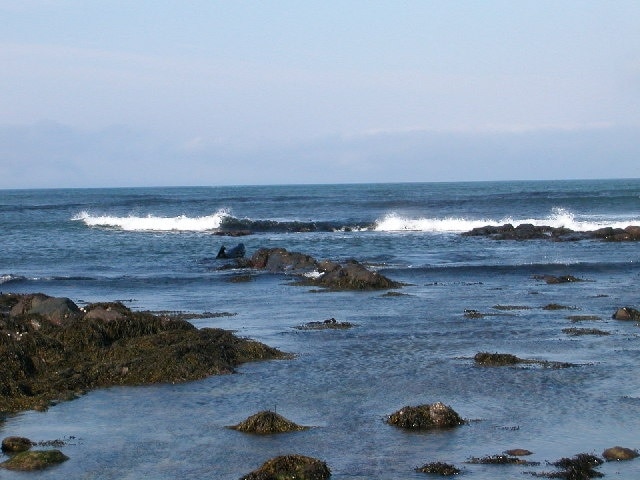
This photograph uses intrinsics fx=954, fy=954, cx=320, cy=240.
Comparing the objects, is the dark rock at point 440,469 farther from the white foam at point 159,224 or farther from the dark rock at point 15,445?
the white foam at point 159,224

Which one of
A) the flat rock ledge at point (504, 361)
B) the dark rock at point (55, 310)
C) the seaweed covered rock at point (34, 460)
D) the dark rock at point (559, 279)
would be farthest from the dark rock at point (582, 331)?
the seaweed covered rock at point (34, 460)

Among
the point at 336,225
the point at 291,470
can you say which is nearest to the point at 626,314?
the point at 291,470

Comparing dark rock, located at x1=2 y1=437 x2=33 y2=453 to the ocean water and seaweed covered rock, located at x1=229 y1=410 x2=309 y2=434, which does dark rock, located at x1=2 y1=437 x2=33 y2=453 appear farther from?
seaweed covered rock, located at x1=229 y1=410 x2=309 y2=434

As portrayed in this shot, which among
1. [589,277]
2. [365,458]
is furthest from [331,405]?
[589,277]

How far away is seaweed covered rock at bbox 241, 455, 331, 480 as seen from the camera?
Answer: 31.1ft

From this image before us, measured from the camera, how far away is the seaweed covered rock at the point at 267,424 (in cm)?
1135

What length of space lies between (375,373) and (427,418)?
3251 mm

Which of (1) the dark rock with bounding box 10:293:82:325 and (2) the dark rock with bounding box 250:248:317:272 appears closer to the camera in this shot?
(1) the dark rock with bounding box 10:293:82:325

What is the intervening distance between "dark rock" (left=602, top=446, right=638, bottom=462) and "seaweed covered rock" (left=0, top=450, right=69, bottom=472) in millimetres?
5804

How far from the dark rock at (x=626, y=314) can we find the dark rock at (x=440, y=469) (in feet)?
36.9

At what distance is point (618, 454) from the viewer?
33.1ft

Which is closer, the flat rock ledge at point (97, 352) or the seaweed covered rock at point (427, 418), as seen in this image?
the seaweed covered rock at point (427, 418)

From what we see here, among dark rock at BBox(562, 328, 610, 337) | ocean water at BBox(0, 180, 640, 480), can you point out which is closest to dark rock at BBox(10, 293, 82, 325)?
ocean water at BBox(0, 180, 640, 480)

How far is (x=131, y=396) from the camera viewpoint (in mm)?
13469
